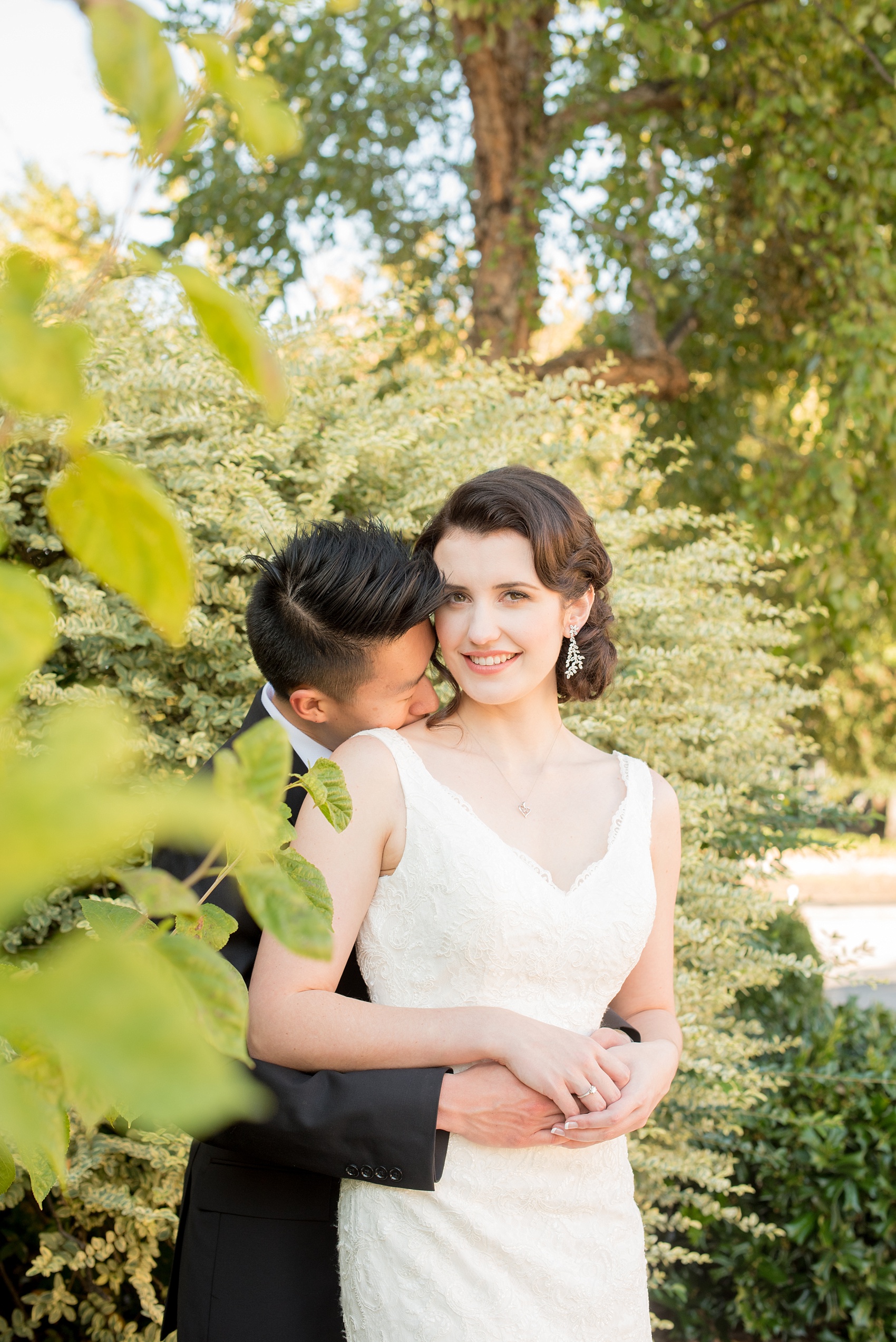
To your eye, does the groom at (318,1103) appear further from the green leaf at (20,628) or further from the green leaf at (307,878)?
the green leaf at (20,628)

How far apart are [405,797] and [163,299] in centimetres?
226

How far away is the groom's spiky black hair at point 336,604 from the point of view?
1.96 m

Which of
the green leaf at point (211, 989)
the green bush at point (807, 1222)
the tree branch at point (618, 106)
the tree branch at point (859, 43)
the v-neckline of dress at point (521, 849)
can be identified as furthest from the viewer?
the tree branch at point (618, 106)

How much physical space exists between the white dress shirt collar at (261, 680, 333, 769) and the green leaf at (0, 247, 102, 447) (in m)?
1.54

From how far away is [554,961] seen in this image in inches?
71.4

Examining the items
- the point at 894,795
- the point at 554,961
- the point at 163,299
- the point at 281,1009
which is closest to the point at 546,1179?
the point at 554,961

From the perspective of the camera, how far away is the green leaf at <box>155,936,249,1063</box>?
1.80 ft

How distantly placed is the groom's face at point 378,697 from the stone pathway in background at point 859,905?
7587 millimetres

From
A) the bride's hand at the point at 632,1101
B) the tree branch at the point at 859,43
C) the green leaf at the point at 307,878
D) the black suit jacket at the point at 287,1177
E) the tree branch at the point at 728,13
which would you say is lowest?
the black suit jacket at the point at 287,1177

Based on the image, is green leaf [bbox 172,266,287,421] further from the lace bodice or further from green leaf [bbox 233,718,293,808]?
the lace bodice

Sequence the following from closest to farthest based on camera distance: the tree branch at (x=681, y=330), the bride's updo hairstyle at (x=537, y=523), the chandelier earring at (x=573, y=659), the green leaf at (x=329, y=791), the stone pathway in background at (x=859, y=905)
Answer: the green leaf at (x=329, y=791), the bride's updo hairstyle at (x=537, y=523), the chandelier earring at (x=573, y=659), the tree branch at (x=681, y=330), the stone pathway in background at (x=859, y=905)

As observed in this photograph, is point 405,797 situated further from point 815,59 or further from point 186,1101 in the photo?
point 815,59

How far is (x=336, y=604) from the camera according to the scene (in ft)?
6.55

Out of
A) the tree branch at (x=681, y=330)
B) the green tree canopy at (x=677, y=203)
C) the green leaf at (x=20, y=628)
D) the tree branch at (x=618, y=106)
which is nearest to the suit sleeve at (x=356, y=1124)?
the green leaf at (x=20, y=628)
